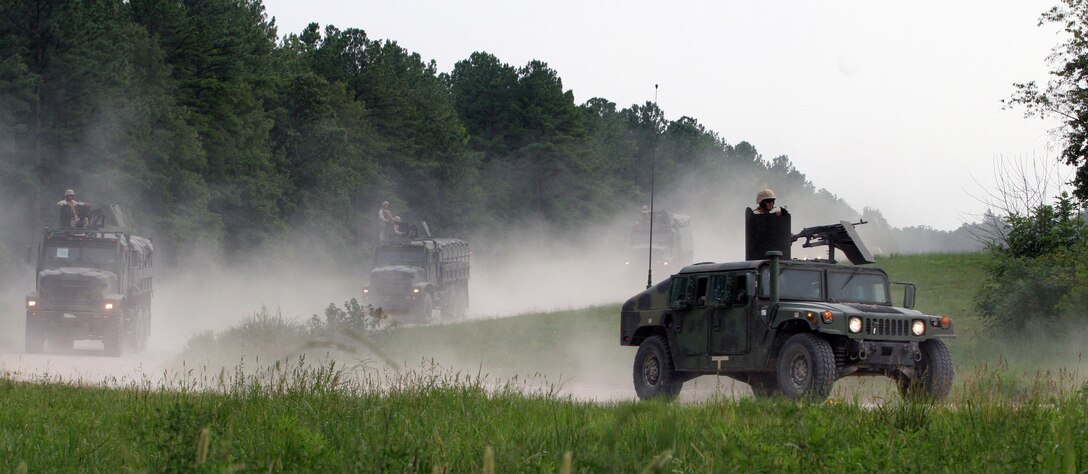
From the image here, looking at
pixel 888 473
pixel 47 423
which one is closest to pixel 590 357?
pixel 47 423

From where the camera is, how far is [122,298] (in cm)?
2842

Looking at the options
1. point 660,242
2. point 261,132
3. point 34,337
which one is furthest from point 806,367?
point 261,132

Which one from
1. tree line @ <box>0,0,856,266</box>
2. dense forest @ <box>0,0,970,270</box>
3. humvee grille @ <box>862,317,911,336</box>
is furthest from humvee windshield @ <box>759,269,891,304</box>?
tree line @ <box>0,0,856,266</box>

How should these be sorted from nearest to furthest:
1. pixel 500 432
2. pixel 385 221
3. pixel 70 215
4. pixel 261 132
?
pixel 500 432 → pixel 70 215 → pixel 385 221 → pixel 261 132

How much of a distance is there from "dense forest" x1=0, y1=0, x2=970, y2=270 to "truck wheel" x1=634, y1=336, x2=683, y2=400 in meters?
14.0

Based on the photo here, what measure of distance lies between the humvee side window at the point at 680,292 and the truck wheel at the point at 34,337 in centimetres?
1727

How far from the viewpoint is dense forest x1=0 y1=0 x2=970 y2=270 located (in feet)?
141

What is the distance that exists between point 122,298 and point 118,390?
1450 centimetres

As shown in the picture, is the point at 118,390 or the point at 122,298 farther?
the point at 122,298

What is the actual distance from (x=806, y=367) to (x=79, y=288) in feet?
62.6

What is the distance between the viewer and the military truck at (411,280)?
38.9m

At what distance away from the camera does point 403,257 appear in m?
39.8

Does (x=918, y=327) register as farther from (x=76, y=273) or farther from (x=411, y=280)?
(x=411, y=280)

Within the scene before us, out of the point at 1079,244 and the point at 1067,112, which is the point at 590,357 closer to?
the point at 1079,244
